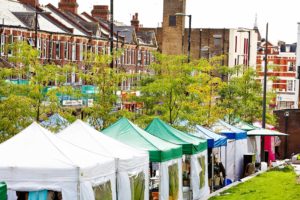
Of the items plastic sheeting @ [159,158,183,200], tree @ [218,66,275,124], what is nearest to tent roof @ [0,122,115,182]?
plastic sheeting @ [159,158,183,200]

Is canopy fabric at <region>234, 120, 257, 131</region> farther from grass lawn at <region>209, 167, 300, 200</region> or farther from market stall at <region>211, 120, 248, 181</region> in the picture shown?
grass lawn at <region>209, 167, 300, 200</region>

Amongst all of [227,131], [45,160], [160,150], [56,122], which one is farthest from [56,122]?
[227,131]

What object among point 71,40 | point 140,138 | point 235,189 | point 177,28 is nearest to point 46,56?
point 71,40

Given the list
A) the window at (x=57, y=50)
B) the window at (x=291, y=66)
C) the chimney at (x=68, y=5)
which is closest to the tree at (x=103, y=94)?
the window at (x=57, y=50)

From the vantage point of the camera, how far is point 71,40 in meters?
83.0

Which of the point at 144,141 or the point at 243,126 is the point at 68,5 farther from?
the point at 144,141

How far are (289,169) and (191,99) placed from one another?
9349 mm

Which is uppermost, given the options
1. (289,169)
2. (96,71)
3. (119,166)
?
(96,71)

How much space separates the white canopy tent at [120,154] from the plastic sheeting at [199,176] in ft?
18.4

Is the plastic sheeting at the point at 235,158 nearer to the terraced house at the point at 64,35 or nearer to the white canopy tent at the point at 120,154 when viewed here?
the white canopy tent at the point at 120,154

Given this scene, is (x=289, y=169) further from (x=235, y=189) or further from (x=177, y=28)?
(x=177, y=28)

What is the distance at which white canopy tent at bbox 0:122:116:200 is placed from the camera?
21391 millimetres

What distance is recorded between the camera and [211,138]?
36281mm

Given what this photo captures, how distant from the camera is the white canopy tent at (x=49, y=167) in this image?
21391 millimetres
